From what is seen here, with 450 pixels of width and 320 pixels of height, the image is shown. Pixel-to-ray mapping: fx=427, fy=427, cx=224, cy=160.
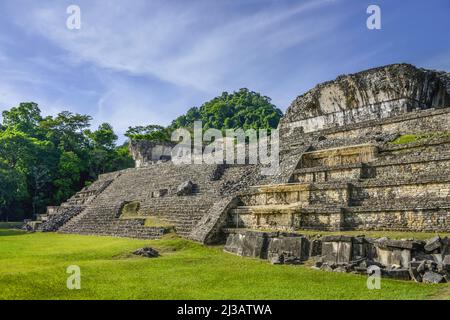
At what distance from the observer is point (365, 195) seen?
11.6 metres

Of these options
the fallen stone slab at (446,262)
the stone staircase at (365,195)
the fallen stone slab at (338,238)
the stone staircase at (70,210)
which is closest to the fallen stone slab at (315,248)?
the fallen stone slab at (338,238)

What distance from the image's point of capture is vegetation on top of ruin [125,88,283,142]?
1996 inches

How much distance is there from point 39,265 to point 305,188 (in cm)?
730

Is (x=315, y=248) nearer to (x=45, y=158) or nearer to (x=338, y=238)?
(x=338, y=238)

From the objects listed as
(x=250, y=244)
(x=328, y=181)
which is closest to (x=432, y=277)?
(x=250, y=244)

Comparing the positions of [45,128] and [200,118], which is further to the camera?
[200,118]

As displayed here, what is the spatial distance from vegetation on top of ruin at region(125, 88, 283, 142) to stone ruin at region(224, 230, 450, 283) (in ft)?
125

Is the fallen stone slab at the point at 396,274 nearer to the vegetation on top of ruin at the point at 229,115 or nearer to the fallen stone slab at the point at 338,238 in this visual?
the fallen stone slab at the point at 338,238

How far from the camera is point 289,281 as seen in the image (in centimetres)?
722

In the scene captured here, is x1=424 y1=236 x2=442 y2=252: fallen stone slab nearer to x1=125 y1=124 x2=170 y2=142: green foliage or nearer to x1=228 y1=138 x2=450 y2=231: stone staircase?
x1=228 y1=138 x2=450 y2=231: stone staircase

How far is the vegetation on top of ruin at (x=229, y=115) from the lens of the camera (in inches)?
1996

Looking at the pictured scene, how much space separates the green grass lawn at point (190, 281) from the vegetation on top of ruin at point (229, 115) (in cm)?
3844
